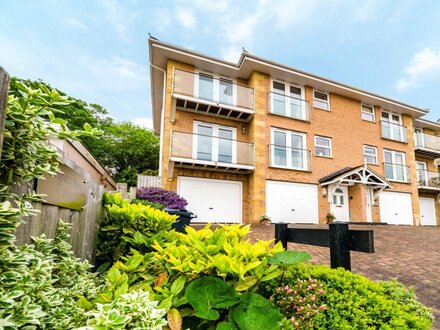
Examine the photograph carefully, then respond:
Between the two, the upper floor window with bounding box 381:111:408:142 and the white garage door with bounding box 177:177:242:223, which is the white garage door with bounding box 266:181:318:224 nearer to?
the white garage door with bounding box 177:177:242:223

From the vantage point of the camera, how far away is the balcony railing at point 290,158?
12.9m

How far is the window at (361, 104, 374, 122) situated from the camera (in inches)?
632

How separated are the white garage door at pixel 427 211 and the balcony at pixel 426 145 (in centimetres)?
334

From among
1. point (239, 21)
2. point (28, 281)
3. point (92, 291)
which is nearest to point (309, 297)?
point (92, 291)

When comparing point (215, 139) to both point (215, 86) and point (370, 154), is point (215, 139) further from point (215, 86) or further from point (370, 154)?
point (370, 154)

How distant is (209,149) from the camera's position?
1225 centimetres

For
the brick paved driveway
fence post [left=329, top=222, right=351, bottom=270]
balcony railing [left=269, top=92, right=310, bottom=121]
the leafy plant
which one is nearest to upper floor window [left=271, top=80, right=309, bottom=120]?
balcony railing [left=269, top=92, right=310, bottom=121]

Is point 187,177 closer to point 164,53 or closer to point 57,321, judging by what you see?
point 164,53

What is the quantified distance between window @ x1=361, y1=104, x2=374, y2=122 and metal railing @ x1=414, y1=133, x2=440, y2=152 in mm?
4745

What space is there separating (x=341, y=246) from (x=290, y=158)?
38.0 ft

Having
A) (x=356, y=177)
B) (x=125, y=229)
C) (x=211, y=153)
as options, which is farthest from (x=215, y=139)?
(x=125, y=229)

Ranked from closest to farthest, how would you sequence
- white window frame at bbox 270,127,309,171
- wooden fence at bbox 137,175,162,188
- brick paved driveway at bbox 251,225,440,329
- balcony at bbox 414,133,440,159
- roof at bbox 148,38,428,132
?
1. brick paved driveway at bbox 251,225,440,329
2. wooden fence at bbox 137,175,162,188
3. roof at bbox 148,38,428,132
4. white window frame at bbox 270,127,309,171
5. balcony at bbox 414,133,440,159

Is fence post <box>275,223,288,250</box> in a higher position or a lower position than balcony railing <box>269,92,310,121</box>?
lower

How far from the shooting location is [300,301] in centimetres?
158
